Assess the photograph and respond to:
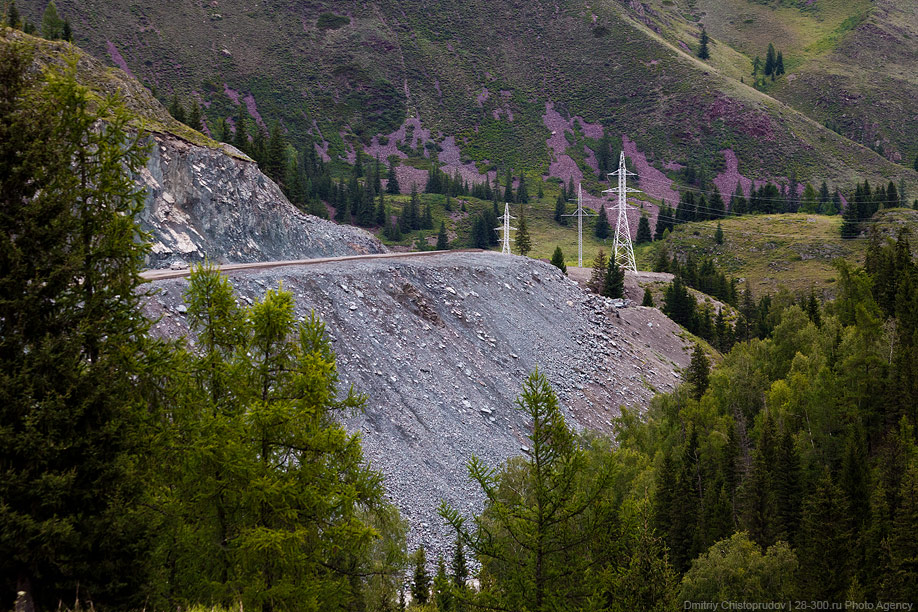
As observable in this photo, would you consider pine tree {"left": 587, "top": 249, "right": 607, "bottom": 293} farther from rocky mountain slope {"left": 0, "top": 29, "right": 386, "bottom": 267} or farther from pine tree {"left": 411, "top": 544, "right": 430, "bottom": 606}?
pine tree {"left": 411, "top": 544, "right": 430, "bottom": 606}

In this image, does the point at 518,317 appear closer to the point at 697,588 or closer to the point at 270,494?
the point at 697,588

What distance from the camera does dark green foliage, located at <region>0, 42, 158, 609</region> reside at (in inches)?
422

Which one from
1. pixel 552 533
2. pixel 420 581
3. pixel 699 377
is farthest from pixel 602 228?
pixel 552 533

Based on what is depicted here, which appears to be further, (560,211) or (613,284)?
(560,211)

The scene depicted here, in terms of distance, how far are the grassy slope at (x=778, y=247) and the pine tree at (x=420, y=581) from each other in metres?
96.0

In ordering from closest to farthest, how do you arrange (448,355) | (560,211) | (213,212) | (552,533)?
(552,533) < (448,355) < (213,212) < (560,211)

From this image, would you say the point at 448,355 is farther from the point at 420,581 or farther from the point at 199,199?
the point at 199,199

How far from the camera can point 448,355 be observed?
43188 mm

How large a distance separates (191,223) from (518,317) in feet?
80.2

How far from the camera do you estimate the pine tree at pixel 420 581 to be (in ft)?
89.4

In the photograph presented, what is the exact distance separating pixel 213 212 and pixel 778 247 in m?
103

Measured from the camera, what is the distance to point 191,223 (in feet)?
164

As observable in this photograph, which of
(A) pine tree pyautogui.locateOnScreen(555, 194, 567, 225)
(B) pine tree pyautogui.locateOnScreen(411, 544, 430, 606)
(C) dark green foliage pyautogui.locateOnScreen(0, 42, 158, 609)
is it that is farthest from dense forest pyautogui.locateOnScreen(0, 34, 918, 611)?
(A) pine tree pyautogui.locateOnScreen(555, 194, 567, 225)

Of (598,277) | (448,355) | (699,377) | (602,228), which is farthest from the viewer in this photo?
(602,228)
